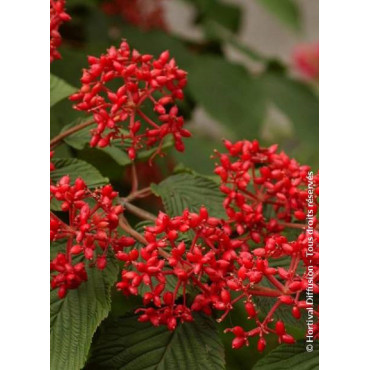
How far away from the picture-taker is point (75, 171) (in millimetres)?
580

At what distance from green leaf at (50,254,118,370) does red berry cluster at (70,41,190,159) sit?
120 mm

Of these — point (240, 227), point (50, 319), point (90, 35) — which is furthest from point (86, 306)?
point (90, 35)

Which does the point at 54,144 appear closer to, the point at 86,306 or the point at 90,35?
the point at 86,306

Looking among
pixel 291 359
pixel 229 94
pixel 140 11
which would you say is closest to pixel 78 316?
pixel 291 359

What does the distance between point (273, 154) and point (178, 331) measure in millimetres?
192

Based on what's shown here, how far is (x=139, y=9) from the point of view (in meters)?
1.14

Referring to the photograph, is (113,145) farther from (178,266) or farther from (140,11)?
(140,11)

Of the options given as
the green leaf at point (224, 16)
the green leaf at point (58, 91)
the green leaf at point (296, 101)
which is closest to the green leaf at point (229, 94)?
the green leaf at point (296, 101)

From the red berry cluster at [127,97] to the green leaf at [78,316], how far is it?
0.12m

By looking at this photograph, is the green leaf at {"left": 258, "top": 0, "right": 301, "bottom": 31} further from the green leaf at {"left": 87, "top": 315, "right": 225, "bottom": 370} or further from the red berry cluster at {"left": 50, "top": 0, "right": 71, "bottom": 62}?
the green leaf at {"left": 87, "top": 315, "right": 225, "bottom": 370}

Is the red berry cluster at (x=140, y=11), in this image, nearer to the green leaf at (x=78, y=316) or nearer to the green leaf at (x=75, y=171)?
the green leaf at (x=75, y=171)

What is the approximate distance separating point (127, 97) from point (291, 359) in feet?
0.86

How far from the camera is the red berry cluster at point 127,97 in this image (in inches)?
21.7
